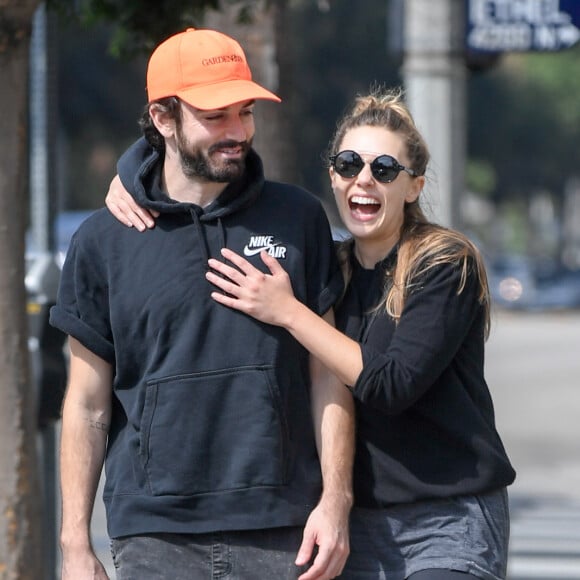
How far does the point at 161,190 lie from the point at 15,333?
117cm

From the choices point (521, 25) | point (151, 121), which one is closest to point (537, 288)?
point (521, 25)

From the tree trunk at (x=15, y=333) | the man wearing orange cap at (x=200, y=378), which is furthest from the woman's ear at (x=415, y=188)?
the tree trunk at (x=15, y=333)

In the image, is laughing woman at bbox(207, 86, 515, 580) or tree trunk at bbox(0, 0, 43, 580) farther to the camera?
tree trunk at bbox(0, 0, 43, 580)

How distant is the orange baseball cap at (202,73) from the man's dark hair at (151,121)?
0.02 metres

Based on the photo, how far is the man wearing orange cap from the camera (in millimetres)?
2947

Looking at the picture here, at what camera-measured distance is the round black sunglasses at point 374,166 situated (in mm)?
3168

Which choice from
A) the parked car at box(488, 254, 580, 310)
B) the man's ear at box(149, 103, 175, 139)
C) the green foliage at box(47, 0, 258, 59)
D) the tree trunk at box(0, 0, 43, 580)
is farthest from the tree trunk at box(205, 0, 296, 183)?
the parked car at box(488, 254, 580, 310)

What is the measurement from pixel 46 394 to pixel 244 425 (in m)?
2.45

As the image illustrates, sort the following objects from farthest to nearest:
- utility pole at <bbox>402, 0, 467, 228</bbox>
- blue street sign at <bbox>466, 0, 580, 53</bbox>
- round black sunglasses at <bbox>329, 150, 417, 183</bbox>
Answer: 1. utility pole at <bbox>402, 0, 467, 228</bbox>
2. blue street sign at <bbox>466, 0, 580, 53</bbox>
3. round black sunglasses at <bbox>329, 150, 417, 183</bbox>

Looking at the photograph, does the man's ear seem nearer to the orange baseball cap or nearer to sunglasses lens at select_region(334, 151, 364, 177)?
the orange baseball cap

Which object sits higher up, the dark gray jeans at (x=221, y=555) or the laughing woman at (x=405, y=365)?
the laughing woman at (x=405, y=365)

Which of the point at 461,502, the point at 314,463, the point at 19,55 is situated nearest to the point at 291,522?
the point at 314,463

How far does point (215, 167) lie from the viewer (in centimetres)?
302

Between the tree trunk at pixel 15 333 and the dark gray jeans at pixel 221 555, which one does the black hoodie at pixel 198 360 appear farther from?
the tree trunk at pixel 15 333
